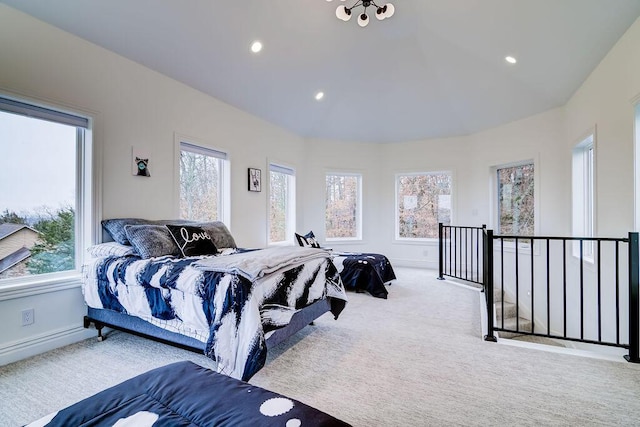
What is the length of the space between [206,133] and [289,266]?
262cm

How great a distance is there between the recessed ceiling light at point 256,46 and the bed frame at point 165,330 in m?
3.11

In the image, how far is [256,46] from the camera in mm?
3861

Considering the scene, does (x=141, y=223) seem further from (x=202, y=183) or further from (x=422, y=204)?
(x=422, y=204)

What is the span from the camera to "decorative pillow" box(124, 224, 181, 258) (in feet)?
8.82

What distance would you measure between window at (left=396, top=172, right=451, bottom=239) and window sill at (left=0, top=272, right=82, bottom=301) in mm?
5703

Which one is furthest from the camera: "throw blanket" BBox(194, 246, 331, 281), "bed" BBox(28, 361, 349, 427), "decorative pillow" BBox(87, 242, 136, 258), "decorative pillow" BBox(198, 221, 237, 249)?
"decorative pillow" BBox(198, 221, 237, 249)

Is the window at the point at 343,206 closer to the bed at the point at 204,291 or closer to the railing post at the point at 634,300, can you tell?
the bed at the point at 204,291

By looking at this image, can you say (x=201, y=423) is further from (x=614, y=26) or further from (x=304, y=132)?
(x=304, y=132)

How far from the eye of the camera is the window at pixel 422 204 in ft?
21.7

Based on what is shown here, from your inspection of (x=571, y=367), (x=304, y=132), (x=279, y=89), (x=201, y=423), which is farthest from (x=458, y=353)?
(x=304, y=132)

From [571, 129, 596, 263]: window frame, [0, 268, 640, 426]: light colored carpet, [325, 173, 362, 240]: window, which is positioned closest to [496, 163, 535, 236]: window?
[571, 129, 596, 263]: window frame

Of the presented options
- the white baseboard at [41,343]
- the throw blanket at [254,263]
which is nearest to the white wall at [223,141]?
the white baseboard at [41,343]

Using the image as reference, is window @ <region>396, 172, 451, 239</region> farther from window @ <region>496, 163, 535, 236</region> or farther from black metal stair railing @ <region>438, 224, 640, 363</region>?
window @ <region>496, 163, 535, 236</region>

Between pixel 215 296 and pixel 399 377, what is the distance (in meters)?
1.38
